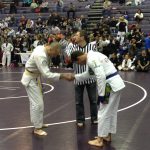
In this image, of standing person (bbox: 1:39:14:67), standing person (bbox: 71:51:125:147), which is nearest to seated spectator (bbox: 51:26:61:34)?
standing person (bbox: 1:39:14:67)

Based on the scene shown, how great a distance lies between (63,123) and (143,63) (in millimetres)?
11160

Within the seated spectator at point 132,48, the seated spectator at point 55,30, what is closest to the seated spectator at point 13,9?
the seated spectator at point 55,30

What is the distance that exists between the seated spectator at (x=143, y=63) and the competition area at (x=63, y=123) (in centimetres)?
545

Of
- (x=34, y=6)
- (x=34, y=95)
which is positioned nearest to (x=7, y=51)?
(x=34, y=6)

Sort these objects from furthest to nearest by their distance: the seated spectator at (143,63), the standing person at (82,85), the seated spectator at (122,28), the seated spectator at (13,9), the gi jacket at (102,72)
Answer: the seated spectator at (13,9), the seated spectator at (122,28), the seated spectator at (143,63), the standing person at (82,85), the gi jacket at (102,72)

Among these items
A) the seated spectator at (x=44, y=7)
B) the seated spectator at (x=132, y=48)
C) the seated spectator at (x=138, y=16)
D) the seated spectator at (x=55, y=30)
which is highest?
the seated spectator at (x=44, y=7)

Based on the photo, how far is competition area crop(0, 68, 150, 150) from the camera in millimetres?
7316

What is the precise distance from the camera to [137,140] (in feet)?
24.8

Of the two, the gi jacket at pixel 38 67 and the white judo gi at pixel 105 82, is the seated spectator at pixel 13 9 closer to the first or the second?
the gi jacket at pixel 38 67

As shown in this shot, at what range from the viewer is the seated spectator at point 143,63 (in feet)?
63.2

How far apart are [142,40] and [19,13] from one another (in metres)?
10.8

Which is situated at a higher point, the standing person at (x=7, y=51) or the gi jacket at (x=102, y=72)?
the gi jacket at (x=102, y=72)

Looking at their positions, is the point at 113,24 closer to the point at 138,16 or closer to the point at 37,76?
the point at 138,16

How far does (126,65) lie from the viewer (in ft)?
65.4
